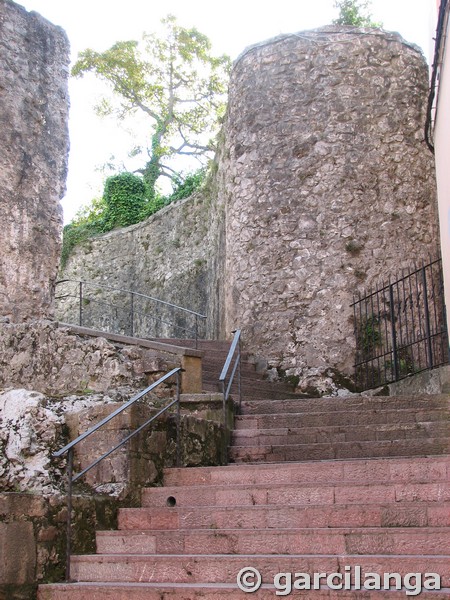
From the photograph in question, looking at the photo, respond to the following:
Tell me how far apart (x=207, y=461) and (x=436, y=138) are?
475 cm

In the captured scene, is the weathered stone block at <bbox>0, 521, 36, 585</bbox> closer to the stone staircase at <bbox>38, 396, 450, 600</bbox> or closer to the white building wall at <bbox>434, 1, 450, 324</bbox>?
the stone staircase at <bbox>38, 396, 450, 600</bbox>

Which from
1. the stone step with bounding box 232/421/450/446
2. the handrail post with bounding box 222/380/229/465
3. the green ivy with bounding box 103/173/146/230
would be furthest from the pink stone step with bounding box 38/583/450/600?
the green ivy with bounding box 103/173/146/230

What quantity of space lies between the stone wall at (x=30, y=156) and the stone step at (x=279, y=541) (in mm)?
3973

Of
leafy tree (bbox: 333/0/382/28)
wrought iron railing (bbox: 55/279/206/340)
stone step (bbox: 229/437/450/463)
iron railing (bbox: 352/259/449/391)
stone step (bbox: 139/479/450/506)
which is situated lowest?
stone step (bbox: 139/479/450/506)

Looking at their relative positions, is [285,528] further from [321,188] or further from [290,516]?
[321,188]

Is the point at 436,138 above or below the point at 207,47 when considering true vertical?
below

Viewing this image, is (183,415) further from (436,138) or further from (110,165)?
(110,165)

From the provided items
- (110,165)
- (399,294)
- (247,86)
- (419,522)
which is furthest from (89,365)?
(110,165)

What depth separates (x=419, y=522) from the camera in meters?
5.30

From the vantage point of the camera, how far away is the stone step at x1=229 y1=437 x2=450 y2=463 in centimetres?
722

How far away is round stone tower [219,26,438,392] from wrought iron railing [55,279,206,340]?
3.12 metres

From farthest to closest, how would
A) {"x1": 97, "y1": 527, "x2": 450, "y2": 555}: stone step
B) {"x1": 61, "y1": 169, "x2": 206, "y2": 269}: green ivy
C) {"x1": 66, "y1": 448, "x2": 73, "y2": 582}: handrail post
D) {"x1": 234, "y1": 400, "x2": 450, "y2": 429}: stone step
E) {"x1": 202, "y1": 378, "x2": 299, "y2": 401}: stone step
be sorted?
{"x1": 61, "y1": 169, "x2": 206, "y2": 269}: green ivy → {"x1": 202, "y1": 378, "x2": 299, "y2": 401}: stone step → {"x1": 234, "y1": 400, "x2": 450, "y2": 429}: stone step → {"x1": 66, "y1": 448, "x2": 73, "y2": 582}: handrail post → {"x1": 97, "y1": 527, "x2": 450, "y2": 555}: stone step

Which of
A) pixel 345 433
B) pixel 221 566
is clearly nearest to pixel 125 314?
pixel 345 433

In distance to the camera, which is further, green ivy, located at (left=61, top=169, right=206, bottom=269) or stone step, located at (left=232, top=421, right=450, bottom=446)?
green ivy, located at (left=61, top=169, right=206, bottom=269)
